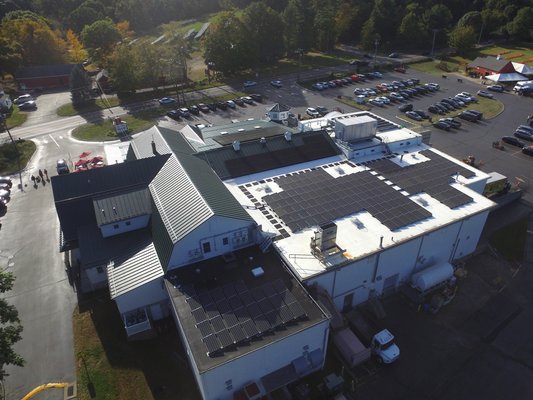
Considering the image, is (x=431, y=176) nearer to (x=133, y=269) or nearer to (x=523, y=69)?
(x=133, y=269)

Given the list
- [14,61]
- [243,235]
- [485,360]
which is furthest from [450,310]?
[14,61]

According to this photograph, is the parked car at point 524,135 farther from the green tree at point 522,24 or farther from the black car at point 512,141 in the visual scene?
the green tree at point 522,24

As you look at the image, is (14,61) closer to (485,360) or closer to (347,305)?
(347,305)

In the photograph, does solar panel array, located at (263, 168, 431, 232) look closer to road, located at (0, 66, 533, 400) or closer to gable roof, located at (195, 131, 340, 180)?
gable roof, located at (195, 131, 340, 180)

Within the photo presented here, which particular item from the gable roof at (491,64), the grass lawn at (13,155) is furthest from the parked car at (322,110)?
the grass lawn at (13,155)

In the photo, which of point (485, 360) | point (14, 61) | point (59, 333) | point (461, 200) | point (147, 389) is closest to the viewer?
point (147, 389)

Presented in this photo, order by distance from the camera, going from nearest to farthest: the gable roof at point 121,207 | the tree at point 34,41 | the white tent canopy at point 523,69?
1. the gable roof at point 121,207
2. the white tent canopy at point 523,69
3. the tree at point 34,41

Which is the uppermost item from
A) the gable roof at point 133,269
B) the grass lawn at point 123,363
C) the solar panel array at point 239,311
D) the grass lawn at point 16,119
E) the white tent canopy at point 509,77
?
the solar panel array at point 239,311
